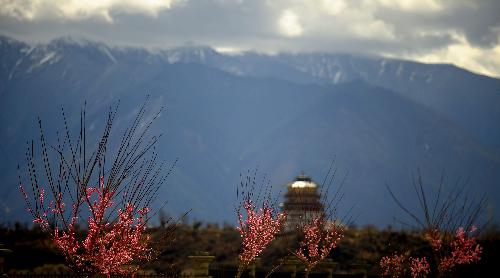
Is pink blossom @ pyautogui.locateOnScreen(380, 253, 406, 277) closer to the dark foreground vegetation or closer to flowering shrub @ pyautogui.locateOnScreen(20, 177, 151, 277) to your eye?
the dark foreground vegetation

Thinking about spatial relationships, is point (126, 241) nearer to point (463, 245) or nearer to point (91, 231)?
point (91, 231)

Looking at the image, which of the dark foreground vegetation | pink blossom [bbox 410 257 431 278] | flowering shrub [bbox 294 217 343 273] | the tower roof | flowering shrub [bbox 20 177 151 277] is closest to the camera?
flowering shrub [bbox 20 177 151 277]

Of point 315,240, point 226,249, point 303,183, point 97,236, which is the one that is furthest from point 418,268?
point 303,183

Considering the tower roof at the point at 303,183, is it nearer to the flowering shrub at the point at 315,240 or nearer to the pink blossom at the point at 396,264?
the pink blossom at the point at 396,264

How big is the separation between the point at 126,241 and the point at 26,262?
3278 cm

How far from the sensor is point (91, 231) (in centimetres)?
2039

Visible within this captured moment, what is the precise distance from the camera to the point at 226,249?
213 feet

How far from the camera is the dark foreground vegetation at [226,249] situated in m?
50.8

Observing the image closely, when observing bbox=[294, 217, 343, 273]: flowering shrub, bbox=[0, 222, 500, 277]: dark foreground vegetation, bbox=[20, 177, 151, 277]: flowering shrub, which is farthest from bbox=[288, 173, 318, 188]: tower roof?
bbox=[20, 177, 151, 277]: flowering shrub

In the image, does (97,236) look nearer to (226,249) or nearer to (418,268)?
(418,268)

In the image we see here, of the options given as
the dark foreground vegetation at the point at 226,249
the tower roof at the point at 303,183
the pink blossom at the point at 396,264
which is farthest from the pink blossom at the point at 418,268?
the tower roof at the point at 303,183

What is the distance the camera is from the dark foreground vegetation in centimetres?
5078

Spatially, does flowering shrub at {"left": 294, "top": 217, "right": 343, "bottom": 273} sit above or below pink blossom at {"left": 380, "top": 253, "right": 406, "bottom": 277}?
above

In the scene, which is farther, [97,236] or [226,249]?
[226,249]
